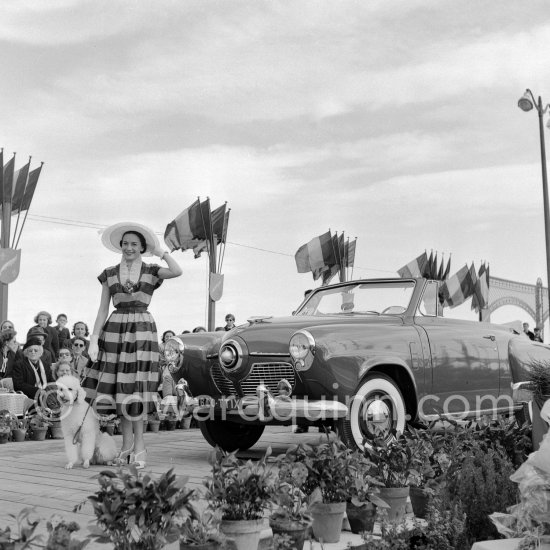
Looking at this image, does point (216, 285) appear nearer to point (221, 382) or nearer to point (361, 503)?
point (221, 382)

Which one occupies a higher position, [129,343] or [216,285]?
[216,285]

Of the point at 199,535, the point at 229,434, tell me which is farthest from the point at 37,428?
the point at 199,535

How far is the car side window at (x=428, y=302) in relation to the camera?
7430mm

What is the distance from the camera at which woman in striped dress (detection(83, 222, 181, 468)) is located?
623cm

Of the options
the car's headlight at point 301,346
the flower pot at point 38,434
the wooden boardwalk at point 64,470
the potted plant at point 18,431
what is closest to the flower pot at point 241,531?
the wooden boardwalk at point 64,470

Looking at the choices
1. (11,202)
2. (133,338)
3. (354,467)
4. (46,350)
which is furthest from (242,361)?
(11,202)

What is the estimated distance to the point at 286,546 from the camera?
315 centimetres

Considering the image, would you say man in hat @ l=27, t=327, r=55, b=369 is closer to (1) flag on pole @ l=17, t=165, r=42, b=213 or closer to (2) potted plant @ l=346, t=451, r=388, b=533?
(1) flag on pole @ l=17, t=165, r=42, b=213

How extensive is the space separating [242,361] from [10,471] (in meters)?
1.93

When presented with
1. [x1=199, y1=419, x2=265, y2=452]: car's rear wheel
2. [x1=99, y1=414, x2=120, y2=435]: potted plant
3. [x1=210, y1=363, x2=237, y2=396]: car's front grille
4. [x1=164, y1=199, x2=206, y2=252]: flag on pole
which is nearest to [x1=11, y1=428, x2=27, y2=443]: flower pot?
[x1=99, y1=414, x2=120, y2=435]: potted plant

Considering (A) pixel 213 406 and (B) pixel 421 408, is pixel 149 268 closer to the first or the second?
(A) pixel 213 406

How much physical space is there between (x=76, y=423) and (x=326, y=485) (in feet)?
9.98

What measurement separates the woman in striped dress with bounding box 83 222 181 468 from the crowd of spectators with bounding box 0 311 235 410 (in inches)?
107

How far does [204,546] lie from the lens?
2889 mm
